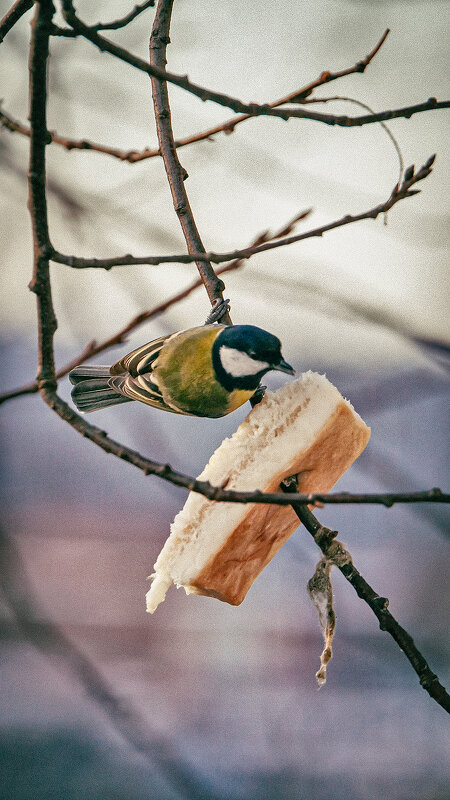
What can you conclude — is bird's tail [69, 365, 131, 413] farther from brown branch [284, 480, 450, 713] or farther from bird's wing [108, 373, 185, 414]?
brown branch [284, 480, 450, 713]

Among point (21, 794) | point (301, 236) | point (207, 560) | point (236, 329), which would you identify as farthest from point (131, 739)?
point (301, 236)

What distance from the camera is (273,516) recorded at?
653 millimetres

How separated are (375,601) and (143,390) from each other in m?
0.33

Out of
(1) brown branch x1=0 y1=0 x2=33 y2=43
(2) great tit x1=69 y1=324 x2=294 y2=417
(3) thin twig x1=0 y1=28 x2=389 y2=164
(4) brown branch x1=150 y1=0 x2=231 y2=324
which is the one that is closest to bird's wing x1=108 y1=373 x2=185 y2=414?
(2) great tit x1=69 y1=324 x2=294 y2=417

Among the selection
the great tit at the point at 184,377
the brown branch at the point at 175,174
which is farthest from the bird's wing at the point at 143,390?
the brown branch at the point at 175,174

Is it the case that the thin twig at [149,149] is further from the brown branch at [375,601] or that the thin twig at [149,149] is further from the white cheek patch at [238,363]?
the brown branch at [375,601]

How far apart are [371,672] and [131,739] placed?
72 centimetres

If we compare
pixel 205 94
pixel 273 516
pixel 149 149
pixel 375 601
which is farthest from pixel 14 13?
pixel 375 601

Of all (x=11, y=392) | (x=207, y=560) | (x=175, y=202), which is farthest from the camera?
(x=175, y=202)

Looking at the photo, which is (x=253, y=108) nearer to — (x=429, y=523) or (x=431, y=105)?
(x=431, y=105)

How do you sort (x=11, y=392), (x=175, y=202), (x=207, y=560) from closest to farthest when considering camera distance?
(x=11, y=392), (x=207, y=560), (x=175, y=202)

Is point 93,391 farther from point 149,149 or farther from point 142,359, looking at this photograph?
point 149,149

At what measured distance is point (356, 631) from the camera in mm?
1748

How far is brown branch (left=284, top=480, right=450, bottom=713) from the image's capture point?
578 mm
